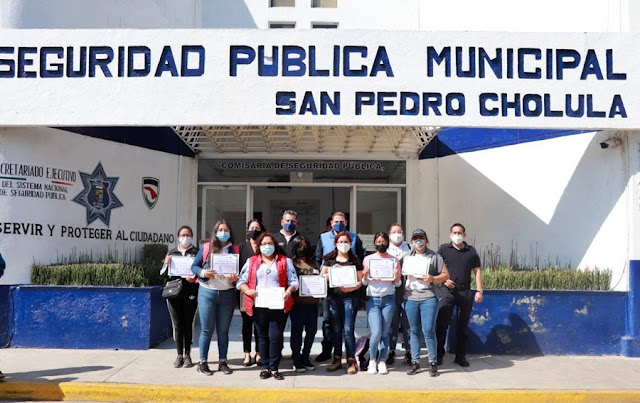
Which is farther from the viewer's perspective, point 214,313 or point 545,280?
point 545,280

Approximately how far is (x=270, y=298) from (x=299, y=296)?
498 millimetres

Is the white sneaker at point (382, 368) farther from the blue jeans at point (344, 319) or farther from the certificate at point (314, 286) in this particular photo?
the certificate at point (314, 286)

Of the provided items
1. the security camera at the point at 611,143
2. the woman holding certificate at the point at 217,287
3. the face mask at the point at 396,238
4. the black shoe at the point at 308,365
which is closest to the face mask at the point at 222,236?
the woman holding certificate at the point at 217,287

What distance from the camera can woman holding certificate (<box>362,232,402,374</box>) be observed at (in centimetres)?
752

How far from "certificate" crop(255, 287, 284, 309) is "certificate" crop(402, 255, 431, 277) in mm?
1546

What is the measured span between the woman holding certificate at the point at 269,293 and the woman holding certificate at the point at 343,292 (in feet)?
1.66

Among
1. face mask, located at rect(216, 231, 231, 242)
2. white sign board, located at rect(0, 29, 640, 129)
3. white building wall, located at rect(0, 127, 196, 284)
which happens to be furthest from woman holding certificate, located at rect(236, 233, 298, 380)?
white building wall, located at rect(0, 127, 196, 284)

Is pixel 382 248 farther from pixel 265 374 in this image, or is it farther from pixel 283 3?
pixel 283 3

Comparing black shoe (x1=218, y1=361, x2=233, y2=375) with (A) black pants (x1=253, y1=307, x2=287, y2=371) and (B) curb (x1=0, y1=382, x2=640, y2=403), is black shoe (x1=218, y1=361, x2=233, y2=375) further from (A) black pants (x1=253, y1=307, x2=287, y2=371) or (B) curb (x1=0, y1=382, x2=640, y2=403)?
(B) curb (x1=0, y1=382, x2=640, y2=403)

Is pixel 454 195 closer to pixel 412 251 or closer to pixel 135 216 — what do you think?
pixel 412 251

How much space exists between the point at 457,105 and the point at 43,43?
227 inches

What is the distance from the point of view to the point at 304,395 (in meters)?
A: 6.82

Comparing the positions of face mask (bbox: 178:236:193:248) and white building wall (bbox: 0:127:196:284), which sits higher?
white building wall (bbox: 0:127:196:284)

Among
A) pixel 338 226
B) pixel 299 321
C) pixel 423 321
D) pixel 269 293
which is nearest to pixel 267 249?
pixel 269 293
